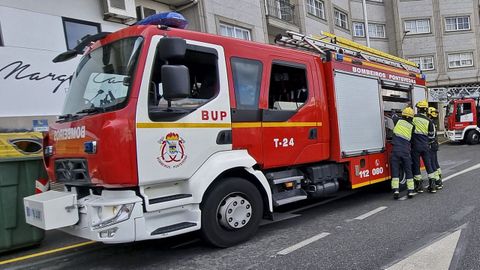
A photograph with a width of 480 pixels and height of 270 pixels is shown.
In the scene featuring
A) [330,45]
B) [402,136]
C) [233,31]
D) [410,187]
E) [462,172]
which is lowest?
[462,172]

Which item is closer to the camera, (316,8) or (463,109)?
(463,109)

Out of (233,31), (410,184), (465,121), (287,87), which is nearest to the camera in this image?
(287,87)

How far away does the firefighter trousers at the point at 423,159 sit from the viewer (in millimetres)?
7848

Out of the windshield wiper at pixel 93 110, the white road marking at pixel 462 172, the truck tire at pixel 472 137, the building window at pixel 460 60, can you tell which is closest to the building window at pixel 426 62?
the building window at pixel 460 60

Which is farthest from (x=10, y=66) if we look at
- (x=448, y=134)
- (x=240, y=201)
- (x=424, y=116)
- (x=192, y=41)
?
(x=448, y=134)

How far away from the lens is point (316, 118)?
6.12 m

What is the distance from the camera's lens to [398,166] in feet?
24.6

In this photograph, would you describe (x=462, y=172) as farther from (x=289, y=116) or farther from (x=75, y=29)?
(x=75, y=29)

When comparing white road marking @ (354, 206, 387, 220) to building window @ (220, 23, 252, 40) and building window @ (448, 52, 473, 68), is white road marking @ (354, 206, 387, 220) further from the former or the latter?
building window @ (448, 52, 473, 68)

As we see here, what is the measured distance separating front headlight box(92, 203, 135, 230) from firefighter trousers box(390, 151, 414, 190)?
5071mm

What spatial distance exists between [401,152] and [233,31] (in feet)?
31.9

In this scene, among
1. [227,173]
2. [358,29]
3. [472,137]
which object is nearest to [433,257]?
[227,173]

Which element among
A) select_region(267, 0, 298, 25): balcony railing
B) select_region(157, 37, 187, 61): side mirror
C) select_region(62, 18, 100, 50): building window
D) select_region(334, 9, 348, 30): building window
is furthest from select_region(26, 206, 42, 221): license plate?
select_region(334, 9, 348, 30): building window

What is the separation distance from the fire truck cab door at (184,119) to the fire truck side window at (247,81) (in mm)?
190
